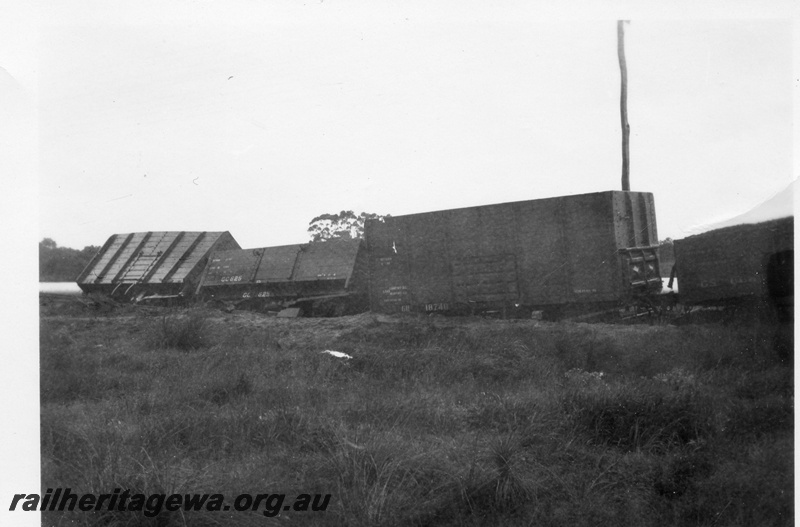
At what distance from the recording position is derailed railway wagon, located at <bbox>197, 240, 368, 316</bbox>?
10382 millimetres

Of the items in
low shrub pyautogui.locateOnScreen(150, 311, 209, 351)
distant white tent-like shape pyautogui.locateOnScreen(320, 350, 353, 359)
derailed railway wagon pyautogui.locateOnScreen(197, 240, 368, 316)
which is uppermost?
derailed railway wagon pyautogui.locateOnScreen(197, 240, 368, 316)

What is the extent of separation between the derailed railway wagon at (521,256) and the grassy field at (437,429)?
3016 millimetres

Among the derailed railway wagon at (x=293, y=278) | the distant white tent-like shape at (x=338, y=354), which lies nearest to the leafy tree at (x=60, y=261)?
the distant white tent-like shape at (x=338, y=354)

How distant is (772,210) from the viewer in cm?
428

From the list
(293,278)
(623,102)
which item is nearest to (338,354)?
(623,102)

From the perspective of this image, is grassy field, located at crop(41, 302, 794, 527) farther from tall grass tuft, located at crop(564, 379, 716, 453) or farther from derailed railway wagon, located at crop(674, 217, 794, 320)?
derailed railway wagon, located at crop(674, 217, 794, 320)

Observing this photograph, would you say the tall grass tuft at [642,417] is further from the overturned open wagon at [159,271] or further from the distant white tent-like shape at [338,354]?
the overturned open wagon at [159,271]

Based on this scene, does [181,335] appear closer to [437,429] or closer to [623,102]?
[437,429]

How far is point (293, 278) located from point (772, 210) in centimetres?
835

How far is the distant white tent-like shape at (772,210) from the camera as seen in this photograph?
411cm

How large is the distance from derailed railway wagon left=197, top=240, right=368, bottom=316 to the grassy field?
15.2 ft

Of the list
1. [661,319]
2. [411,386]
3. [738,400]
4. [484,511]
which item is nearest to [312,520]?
[484,511]

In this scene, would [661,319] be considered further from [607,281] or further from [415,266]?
[415,266]

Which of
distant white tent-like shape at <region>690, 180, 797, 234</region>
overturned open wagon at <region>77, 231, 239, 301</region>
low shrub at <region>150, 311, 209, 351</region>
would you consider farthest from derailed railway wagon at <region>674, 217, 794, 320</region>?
overturned open wagon at <region>77, 231, 239, 301</region>
